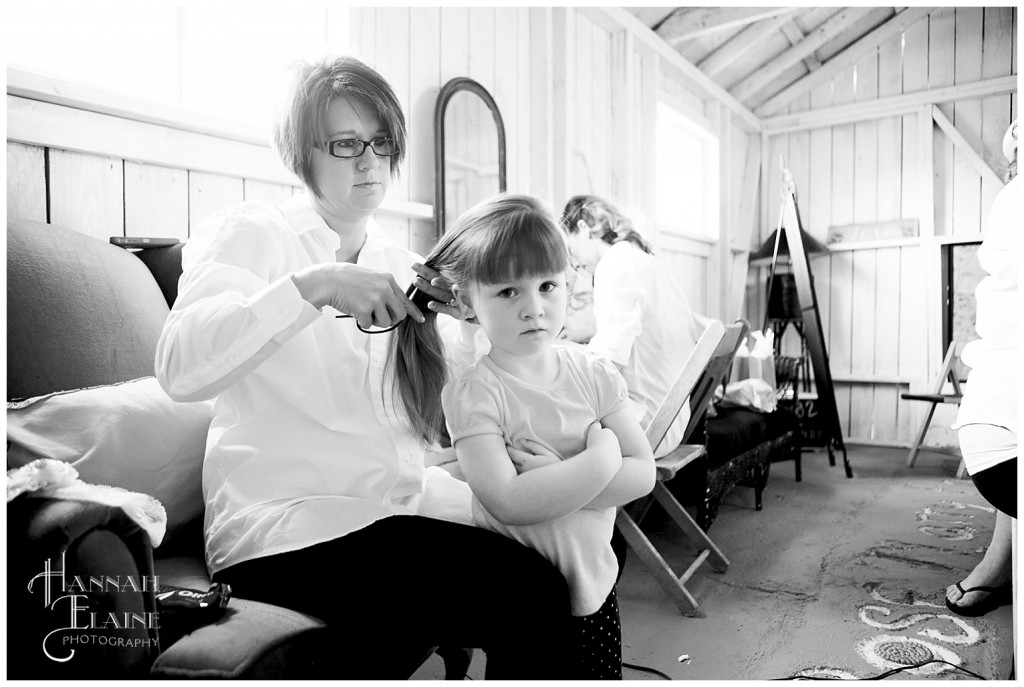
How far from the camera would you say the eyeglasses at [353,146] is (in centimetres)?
101

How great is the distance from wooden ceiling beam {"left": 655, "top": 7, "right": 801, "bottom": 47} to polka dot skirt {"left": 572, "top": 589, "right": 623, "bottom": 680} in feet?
8.67

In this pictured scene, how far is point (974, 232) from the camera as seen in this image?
2.64m

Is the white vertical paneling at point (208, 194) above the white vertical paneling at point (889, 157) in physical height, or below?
below

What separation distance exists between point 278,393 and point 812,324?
11.9 ft

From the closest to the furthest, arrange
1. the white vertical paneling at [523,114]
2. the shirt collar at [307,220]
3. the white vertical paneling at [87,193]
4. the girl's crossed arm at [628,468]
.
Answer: the girl's crossed arm at [628,468], the shirt collar at [307,220], the white vertical paneling at [87,193], the white vertical paneling at [523,114]

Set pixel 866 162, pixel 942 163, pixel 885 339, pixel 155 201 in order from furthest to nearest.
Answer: pixel 885 339, pixel 866 162, pixel 942 163, pixel 155 201

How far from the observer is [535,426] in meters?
0.95

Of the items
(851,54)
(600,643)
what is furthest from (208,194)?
(851,54)

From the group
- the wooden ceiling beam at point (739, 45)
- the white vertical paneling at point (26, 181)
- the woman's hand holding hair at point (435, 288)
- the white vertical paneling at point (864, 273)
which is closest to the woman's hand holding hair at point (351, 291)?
the woman's hand holding hair at point (435, 288)

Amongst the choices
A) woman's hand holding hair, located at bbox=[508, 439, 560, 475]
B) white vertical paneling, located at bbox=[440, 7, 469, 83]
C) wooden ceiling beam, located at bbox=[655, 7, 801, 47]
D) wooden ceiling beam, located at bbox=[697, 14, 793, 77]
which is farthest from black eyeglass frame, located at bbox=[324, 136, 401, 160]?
wooden ceiling beam, located at bbox=[697, 14, 793, 77]

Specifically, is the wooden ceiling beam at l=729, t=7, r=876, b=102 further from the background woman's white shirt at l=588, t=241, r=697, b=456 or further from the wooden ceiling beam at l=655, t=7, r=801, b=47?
the background woman's white shirt at l=588, t=241, r=697, b=456

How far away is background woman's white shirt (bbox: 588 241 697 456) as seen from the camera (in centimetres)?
224

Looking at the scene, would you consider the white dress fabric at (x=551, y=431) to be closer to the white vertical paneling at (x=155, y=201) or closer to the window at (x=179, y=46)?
the window at (x=179, y=46)

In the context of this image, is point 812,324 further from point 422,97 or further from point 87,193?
point 87,193
